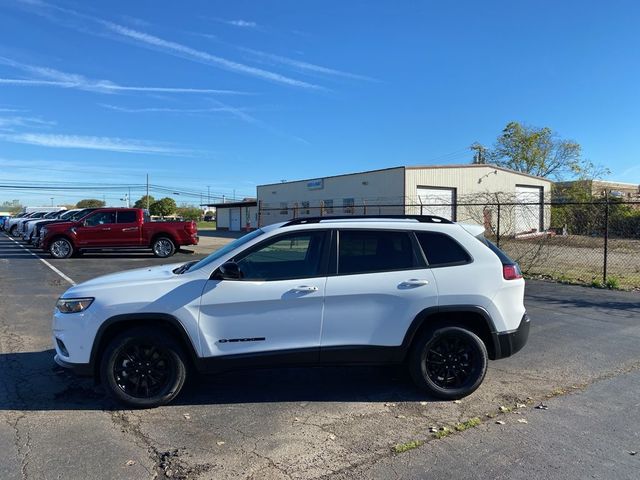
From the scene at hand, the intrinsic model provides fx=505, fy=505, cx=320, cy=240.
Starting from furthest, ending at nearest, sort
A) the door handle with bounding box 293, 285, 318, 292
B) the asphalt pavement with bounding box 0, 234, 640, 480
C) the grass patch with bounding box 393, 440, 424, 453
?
1. the door handle with bounding box 293, 285, 318, 292
2. the grass patch with bounding box 393, 440, 424, 453
3. the asphalt pavement with bounding box 0, 234, 640, 480

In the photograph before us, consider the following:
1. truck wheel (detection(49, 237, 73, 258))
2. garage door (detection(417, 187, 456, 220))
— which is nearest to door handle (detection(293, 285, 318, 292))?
truck wheel (detection(49, 237, 73, 258))

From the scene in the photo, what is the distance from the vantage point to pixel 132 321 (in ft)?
14.6

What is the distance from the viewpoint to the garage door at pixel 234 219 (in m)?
56.5

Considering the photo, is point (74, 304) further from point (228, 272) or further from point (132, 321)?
point (228, 272)

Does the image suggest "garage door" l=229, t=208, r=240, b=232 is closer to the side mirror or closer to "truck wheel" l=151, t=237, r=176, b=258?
"truck wheel" l=151, t=237, r=176, b=258

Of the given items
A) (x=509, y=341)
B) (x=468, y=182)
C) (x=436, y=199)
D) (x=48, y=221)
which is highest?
(x=468, y=182)

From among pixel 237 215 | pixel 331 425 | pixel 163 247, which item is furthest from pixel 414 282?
pixel 237 215

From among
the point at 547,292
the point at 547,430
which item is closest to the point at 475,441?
the point at 547,430

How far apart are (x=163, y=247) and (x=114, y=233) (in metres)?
1.88

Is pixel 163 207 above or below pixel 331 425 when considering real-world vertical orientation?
above

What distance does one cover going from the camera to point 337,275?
462 centimetres

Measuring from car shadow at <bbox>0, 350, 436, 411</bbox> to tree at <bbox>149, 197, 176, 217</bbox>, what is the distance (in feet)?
321

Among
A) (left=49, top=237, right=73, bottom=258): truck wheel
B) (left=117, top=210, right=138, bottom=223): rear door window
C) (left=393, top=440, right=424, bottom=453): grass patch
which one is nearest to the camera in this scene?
(left=393, top=440, right=424, bottom=453): grass patch

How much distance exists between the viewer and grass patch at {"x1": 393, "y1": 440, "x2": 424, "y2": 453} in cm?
373
